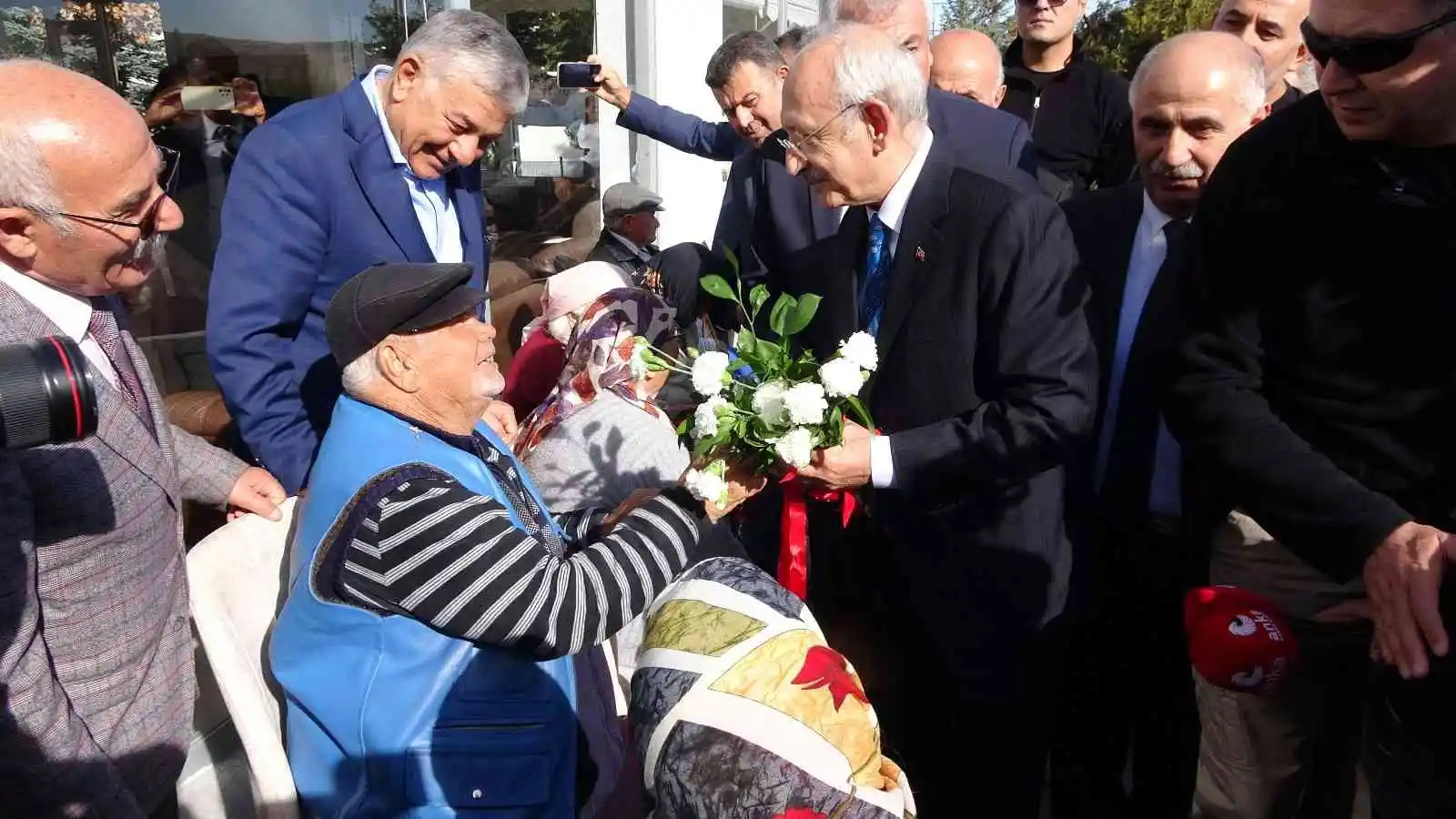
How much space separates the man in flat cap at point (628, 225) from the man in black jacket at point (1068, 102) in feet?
7.36

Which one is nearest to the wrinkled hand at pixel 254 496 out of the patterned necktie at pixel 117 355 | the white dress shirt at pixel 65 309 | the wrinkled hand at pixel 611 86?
the patterned necktie at pixel 117 355

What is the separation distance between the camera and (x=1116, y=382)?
8.85ft

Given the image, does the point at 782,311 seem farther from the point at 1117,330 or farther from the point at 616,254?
the point at 616,254

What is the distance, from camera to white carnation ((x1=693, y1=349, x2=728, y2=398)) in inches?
89.0

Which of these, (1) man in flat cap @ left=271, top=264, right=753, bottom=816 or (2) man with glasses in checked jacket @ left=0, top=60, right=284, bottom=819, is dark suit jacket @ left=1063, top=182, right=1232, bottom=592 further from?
(2) man with glasses in checked jacket @ left=0, top=60, right=284, bottom=819

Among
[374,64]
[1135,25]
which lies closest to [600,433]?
[374,64]

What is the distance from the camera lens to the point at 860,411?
235cm

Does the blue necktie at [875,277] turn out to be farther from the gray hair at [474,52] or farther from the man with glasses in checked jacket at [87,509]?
the man with glasses in checked jacket at [87,509]

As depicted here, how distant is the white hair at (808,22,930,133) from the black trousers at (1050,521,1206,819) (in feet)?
4.22

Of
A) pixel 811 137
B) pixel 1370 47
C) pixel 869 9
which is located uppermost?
pixel 1370 47

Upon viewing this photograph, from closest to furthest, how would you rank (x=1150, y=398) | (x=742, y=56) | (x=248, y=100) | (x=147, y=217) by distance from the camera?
(x=147, y=217), (x=1150, y=398), (x=742, y=56), (x=248, y=100)

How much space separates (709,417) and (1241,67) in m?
1.65

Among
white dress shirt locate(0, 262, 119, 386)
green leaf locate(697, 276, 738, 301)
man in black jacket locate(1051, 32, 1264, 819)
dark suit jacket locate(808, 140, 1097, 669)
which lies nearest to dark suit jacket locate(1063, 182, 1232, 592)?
man in black jacket locate(1051, 32, 1264, 819)

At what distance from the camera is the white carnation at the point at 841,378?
2162 mm
